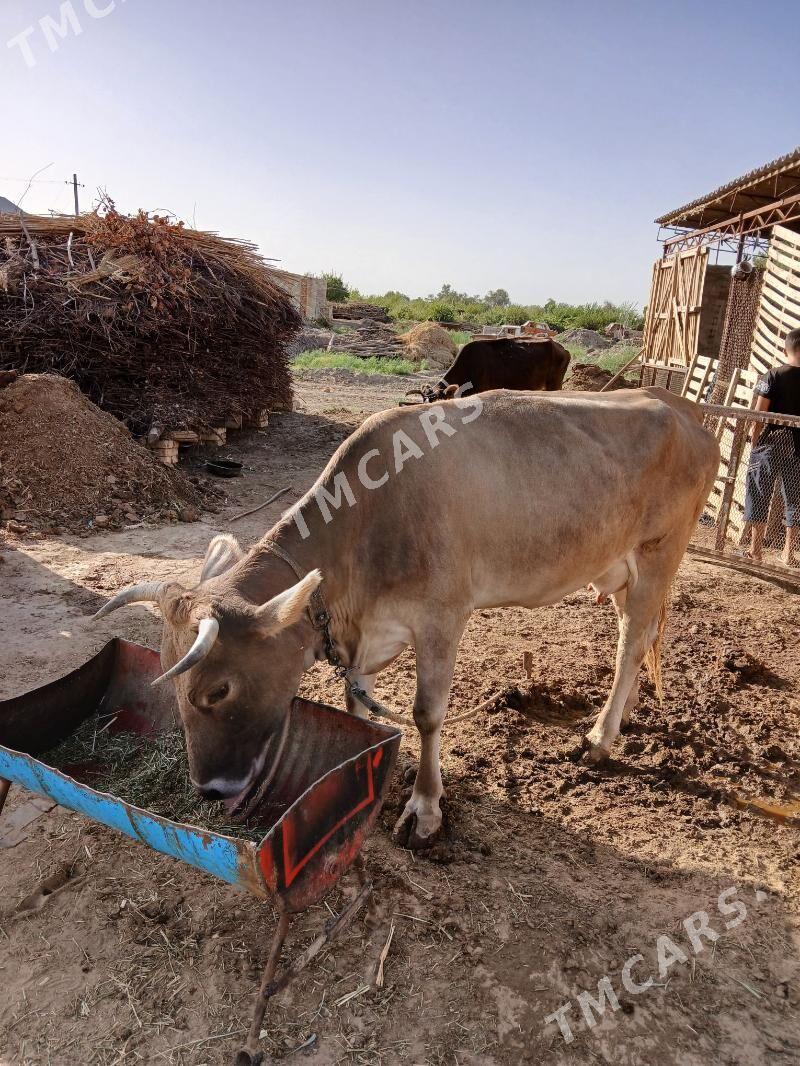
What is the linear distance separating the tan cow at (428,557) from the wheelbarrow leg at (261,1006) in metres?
0.54

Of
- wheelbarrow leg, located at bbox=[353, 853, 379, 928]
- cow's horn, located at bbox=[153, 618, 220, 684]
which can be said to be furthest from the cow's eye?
wheelbarrow leg, located at bbox=[353, 853, 379, 928]

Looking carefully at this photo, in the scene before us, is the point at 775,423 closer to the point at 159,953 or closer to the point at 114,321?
the point at 159,953

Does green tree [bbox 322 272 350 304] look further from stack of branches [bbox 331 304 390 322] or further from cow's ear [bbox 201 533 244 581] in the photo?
cow's ear [bbox 201 533 244 581]

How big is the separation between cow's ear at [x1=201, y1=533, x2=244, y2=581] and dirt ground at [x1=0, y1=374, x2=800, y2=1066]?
1.33m

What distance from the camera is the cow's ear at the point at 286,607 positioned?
260 centimetres

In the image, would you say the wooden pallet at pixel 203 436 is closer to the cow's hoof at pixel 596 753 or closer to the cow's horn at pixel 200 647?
the cow's hoof at pixel 596 753

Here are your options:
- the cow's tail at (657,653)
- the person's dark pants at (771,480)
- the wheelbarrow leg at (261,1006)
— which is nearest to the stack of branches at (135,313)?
the person's dark pants at (771,480)

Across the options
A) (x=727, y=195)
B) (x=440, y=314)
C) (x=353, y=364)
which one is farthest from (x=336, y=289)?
(x=727, y=195)

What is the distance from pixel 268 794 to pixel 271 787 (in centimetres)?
3

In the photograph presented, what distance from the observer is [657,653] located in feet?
15.1

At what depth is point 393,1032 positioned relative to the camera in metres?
2.48

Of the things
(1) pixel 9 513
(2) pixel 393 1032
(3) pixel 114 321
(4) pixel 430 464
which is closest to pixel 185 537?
(1) pixel 9 513

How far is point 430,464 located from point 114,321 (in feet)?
28.4

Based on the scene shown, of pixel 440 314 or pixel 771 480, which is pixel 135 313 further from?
pixel 440 314
